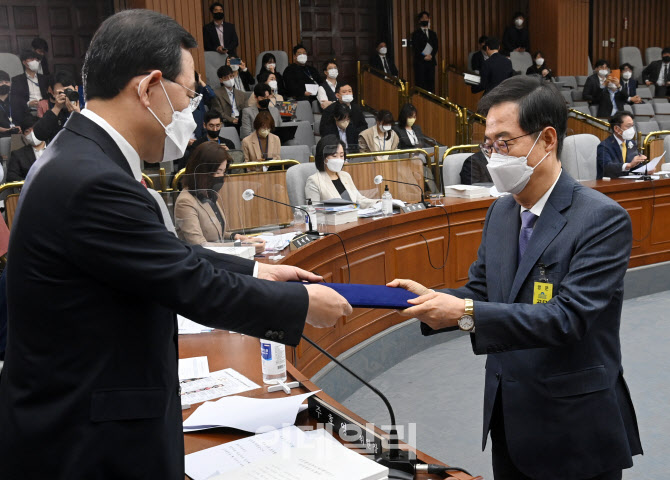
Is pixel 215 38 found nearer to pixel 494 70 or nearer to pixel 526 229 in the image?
pixel 494 70

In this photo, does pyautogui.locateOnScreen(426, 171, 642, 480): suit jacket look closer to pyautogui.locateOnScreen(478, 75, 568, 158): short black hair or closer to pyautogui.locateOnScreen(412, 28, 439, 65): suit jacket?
pyautogui.locateOnScreen(478, 75, 568, 158): short black hair

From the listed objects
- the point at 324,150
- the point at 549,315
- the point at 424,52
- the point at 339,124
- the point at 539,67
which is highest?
the point at 424,52

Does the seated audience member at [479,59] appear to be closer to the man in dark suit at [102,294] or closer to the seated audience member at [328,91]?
the seated audience member at [328,91]

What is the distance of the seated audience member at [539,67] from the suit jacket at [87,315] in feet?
37.9

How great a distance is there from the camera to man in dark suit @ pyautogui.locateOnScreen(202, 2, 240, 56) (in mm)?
9383

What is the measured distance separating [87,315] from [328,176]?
13.0 feet

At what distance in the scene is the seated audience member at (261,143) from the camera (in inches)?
257

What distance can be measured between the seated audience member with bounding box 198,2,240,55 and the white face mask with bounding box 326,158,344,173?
16.7ft

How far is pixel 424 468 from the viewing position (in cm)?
137

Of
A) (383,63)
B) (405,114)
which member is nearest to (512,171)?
(405,114)

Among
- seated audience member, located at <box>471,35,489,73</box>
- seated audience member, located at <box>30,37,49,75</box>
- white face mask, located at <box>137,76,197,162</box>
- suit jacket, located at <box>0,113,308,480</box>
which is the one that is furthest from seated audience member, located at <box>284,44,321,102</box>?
suit jacket, located at <box>0,113,308,480</box>

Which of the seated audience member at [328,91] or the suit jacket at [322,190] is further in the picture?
the seated audience member at [328,91]

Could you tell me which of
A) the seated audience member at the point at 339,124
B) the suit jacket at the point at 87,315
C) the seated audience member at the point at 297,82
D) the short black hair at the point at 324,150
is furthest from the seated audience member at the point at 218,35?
the suit jacket at the point at 87,315

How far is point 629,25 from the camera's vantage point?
14.7 meters
